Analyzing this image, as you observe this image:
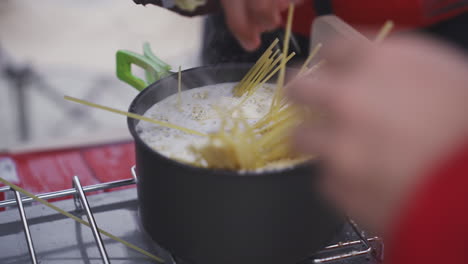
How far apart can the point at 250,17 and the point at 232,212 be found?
26 centimetres

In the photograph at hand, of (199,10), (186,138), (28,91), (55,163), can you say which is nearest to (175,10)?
(199,10)

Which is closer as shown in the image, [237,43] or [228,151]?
[228,151]

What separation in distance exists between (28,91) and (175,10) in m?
1.80

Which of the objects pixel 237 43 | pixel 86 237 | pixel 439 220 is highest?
pixel 237 43

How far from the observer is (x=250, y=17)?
663 mm

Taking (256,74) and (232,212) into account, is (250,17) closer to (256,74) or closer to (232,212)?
(256,74)

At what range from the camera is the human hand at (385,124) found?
45 cm

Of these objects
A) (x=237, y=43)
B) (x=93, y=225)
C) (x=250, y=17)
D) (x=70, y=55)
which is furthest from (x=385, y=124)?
(x=70, y=55)

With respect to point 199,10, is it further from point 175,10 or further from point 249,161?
point 249,161

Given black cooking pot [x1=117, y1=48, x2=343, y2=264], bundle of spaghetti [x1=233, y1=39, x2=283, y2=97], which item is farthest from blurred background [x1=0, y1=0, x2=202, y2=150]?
black cooking pot [x1=117, y1=48, x2=343, y2=264]

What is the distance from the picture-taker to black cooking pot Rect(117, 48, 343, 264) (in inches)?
20.6

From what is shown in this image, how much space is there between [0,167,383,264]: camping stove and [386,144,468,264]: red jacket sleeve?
0.66 ft

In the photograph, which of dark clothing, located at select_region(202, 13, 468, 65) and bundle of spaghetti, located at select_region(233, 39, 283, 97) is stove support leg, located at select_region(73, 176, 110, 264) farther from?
dark clothing, located at select_region(202, 13, 468, 65)

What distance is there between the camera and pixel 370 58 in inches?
20.4
